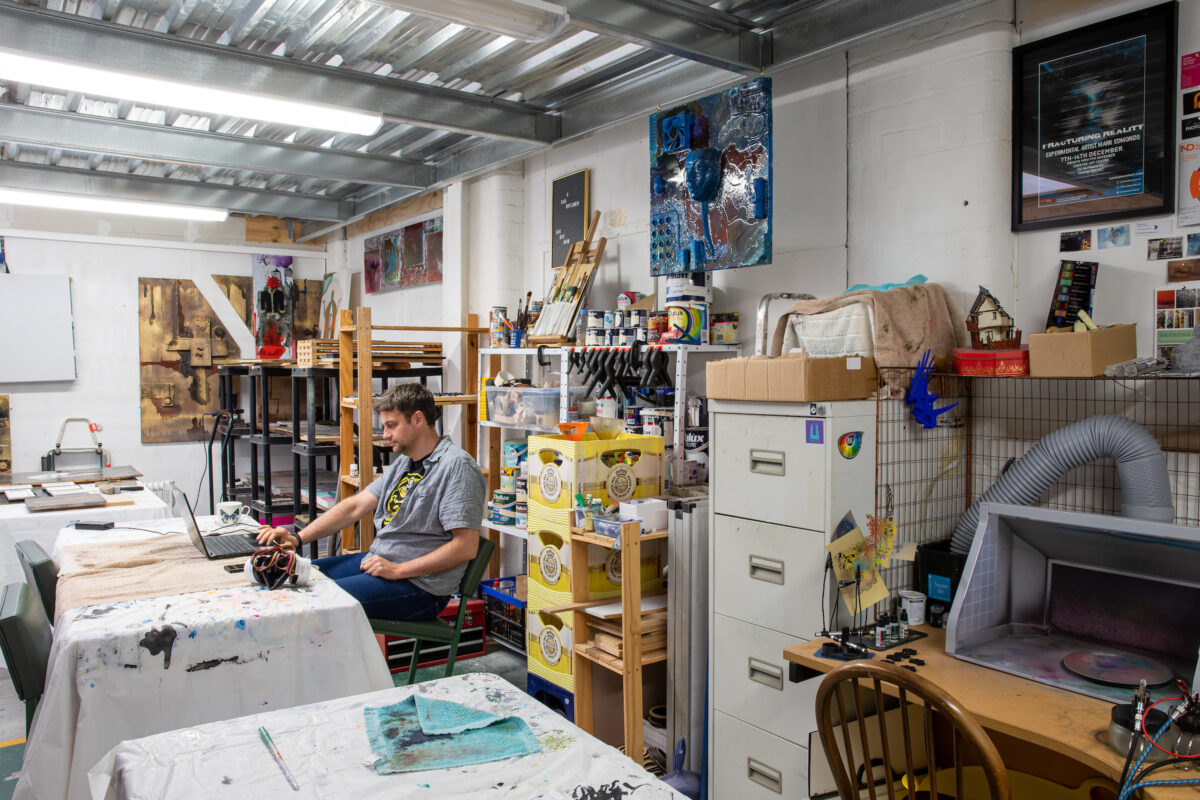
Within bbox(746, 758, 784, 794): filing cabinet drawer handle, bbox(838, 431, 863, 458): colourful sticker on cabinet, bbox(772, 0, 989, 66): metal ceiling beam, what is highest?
bbox(772, 0, 989, 66): metal ceiling beam

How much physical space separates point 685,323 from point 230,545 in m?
2.09

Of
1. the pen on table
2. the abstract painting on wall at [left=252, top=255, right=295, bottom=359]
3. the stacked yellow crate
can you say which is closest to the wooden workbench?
the stacked yellow crate

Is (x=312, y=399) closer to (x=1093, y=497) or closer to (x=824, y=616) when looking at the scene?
(x=824, y=616)

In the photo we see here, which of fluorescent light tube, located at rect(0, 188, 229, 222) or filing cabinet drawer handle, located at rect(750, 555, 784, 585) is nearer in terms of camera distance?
filing cabinet drawer handle, located at rect(750, 555, 784, 585)

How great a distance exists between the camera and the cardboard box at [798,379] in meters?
2.43

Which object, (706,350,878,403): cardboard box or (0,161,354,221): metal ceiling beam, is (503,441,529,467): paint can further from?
(0,161,354,221): metal ceiling beam

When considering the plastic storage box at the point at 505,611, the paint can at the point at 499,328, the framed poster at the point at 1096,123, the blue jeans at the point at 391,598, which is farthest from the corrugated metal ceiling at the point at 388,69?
the plastic storage box at the point at 505,611

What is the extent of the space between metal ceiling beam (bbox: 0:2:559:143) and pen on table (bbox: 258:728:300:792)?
284cm

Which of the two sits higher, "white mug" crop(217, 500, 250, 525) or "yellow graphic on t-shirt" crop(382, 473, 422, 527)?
"yellow graphic on t-shirt" crop(382, 473, 422, 527)

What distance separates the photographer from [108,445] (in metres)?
7.16

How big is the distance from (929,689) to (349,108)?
3.40m

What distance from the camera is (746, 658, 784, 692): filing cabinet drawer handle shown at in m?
2.61

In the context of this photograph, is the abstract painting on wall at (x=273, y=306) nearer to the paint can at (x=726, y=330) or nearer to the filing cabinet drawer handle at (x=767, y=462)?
the paint can at (x=726, y=330)

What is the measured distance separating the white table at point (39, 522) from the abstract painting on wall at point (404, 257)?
2.87 m
